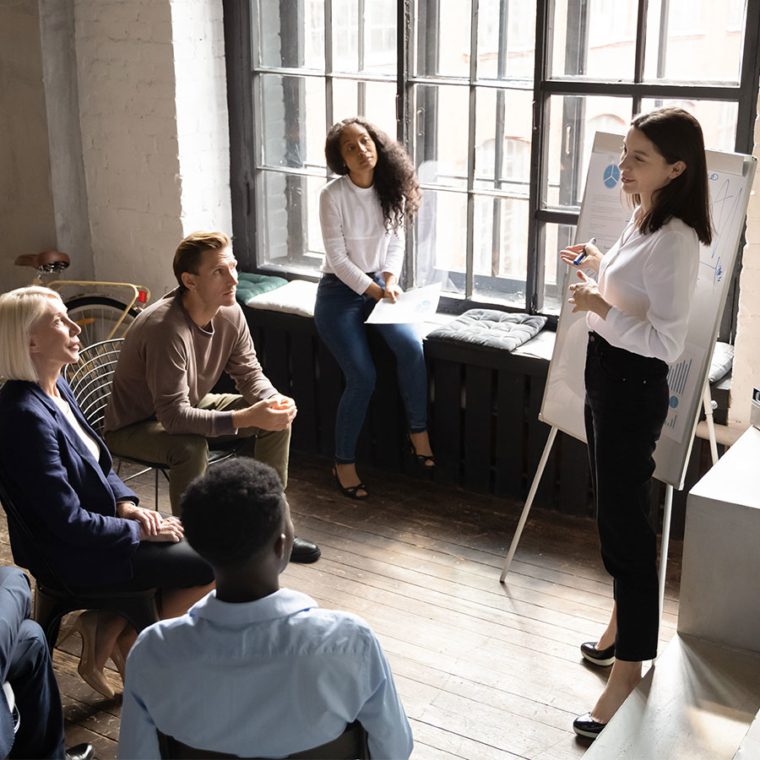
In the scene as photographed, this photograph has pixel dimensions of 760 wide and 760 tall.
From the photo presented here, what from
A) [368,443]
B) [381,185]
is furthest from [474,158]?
[368,443]

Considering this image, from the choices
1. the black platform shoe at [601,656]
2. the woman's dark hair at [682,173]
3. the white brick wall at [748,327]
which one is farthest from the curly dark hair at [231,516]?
the white brick wall at [748,327]

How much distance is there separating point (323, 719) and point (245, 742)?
12 cm

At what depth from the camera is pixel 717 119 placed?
380cm

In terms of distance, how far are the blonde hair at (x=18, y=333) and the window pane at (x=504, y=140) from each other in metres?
2.09

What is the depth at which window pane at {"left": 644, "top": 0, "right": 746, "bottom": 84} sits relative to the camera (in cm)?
369

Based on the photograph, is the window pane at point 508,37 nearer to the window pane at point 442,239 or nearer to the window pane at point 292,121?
the window pane at point 442,239

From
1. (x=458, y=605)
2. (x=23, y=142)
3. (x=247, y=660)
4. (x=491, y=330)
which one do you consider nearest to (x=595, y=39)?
(x=491, y=330)

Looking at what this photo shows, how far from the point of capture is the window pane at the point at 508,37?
4090mm

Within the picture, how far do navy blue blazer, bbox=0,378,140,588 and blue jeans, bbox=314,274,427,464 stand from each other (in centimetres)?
158

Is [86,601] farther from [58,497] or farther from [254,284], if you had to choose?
[254,284]

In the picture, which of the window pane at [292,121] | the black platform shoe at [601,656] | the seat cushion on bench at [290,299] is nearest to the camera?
the black platform shoe at [601,656]

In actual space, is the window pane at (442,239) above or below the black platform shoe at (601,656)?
above

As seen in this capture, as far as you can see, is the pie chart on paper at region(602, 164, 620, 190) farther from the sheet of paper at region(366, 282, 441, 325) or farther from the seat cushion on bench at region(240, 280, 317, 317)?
the seat cushion on bench at region(240, 280, 317, 317)

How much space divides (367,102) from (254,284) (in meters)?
0.93
